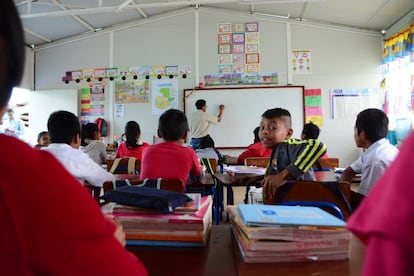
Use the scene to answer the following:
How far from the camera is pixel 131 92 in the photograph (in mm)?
5934

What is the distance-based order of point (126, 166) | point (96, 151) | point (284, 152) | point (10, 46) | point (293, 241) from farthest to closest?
point (96, 151)
point (126, 166)
point (284, 152)
point (293, 241)
point (10, 46)

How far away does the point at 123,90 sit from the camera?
5.96 metres

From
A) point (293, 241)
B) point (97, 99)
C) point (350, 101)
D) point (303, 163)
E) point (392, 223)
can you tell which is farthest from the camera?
point (97, 99)

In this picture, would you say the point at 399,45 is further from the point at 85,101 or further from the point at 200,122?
the point at 85,101

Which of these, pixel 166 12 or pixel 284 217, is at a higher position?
pixel 166 12

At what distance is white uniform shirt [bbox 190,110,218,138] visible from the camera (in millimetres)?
5391

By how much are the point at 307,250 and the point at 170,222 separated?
290 millimetres

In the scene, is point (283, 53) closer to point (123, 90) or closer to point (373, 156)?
point (123, 90)

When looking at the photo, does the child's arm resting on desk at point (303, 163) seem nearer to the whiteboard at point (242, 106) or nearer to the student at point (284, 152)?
the student at point (284, 152)

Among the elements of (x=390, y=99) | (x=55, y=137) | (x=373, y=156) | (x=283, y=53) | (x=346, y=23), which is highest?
(x=346, y=23)

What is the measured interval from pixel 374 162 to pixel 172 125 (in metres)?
1.23

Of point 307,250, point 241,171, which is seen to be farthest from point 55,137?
point 307,250

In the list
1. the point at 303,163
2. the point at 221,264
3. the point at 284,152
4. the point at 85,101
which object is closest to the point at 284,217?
the point at 221,264

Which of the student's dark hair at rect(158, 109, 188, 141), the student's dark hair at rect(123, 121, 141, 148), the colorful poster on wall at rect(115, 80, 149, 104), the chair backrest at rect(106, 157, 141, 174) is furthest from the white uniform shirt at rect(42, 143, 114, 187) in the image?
the colorful poster on wall at rect(115, 80, 149, 104)
